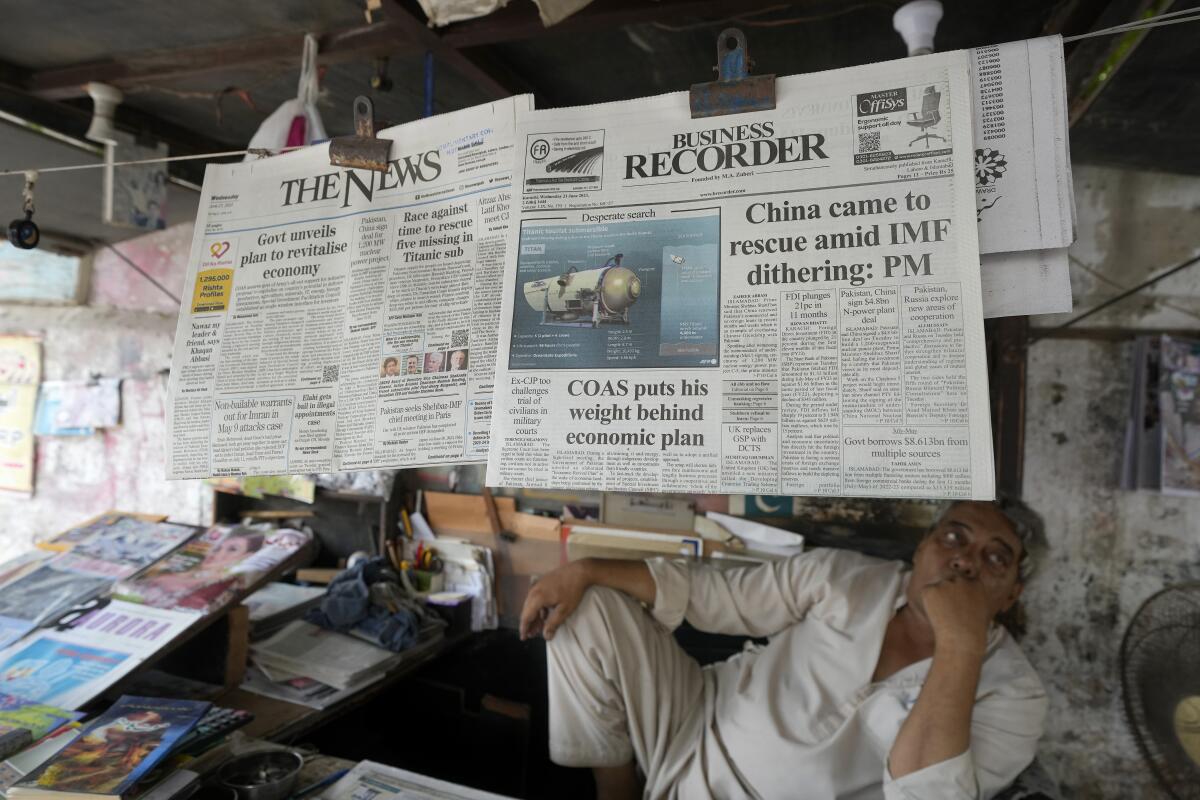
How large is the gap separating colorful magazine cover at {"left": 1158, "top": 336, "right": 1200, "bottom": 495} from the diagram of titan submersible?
70.1 inches

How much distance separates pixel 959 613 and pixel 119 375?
11.9 ft

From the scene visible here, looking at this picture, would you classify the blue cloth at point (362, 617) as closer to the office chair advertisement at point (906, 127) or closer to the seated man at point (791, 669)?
the seated man at point (791, 669)

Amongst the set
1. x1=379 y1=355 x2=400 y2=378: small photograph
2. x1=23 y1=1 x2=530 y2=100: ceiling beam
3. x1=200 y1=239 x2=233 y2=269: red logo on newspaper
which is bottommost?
x1=379 y1=355 x2=400 y2=378: small photograph

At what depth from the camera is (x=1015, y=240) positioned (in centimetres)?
75

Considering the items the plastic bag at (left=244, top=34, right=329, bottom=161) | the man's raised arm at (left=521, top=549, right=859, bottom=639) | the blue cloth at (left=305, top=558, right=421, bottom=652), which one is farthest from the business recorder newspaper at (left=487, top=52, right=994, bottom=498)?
the blue cloth at (left=305, top=558, right=421, bottom=652)

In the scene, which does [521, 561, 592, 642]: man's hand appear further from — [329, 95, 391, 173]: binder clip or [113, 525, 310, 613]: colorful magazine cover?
[329, 95, 391, 173]: binder clip

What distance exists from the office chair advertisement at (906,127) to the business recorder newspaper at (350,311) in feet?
1.56

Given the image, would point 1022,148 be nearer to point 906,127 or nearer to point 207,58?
point 906,127

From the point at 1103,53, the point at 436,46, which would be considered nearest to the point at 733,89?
the point at 436,46

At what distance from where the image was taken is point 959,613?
1310mm

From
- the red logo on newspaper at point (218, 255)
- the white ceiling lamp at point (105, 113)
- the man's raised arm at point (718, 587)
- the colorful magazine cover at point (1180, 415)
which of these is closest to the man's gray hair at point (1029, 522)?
the colorful magazine cover at point (1180, 415)

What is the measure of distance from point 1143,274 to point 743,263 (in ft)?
5.78

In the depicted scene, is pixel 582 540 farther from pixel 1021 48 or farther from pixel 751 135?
pixel 1021 48

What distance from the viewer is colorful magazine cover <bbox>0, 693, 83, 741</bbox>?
3.85ft
